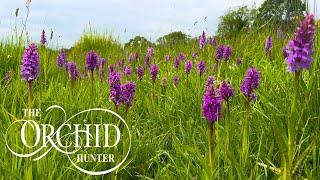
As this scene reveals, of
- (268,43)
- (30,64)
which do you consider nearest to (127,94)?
(30,64)

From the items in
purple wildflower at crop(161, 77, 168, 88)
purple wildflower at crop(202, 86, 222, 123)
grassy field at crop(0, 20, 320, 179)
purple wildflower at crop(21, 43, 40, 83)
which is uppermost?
purple wildflower at crop(21, 43, 40, 83)

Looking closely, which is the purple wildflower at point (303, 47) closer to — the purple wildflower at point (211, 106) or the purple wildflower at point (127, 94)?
the purple wildflower at point (211, 106)

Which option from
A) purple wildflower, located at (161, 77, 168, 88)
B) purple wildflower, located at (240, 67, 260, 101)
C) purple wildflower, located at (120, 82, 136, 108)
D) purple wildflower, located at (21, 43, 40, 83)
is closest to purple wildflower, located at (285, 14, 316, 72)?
purple wildflower, located at (240, 67, 260, 101)

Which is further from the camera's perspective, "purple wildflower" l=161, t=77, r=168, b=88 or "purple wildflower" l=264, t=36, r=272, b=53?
"purple wildflower" l=264, t=36, r=272, b=53

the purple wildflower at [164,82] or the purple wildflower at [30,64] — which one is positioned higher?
the purple wildflower at [30,64]

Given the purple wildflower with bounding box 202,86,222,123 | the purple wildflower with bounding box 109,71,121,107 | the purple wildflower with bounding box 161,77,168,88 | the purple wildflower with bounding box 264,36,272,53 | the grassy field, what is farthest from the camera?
the purple wildflower with bounding box 264,36,272,53

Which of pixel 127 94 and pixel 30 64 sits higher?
pixel 30 64

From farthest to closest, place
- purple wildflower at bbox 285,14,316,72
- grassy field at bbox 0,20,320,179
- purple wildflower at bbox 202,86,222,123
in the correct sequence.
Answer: grassy field at bbox 0,20,320,179
purple wildflower at bbox 202,86,222,123
purple wildflower at bbox 285,14,316,72

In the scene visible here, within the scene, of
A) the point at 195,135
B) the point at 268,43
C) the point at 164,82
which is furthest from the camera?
the point at 268,43

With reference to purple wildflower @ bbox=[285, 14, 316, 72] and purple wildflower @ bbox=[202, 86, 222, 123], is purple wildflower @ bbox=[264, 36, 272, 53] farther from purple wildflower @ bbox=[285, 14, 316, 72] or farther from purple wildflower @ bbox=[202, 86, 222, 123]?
purple wildflower @ bbox=[285, 14, 316, 72]

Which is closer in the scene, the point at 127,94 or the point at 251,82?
the point at 251,82

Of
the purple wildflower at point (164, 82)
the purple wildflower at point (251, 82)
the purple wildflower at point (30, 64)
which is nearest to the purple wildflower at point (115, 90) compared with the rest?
the purple wildflower at point (30, 64)

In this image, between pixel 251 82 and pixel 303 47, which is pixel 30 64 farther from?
pixel 303 47

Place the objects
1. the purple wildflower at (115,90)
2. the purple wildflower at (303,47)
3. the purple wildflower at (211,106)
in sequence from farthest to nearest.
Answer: the purple wildflower at (115,90), the purple wildflower at (211,106), the purple wildflower at (303,47)
